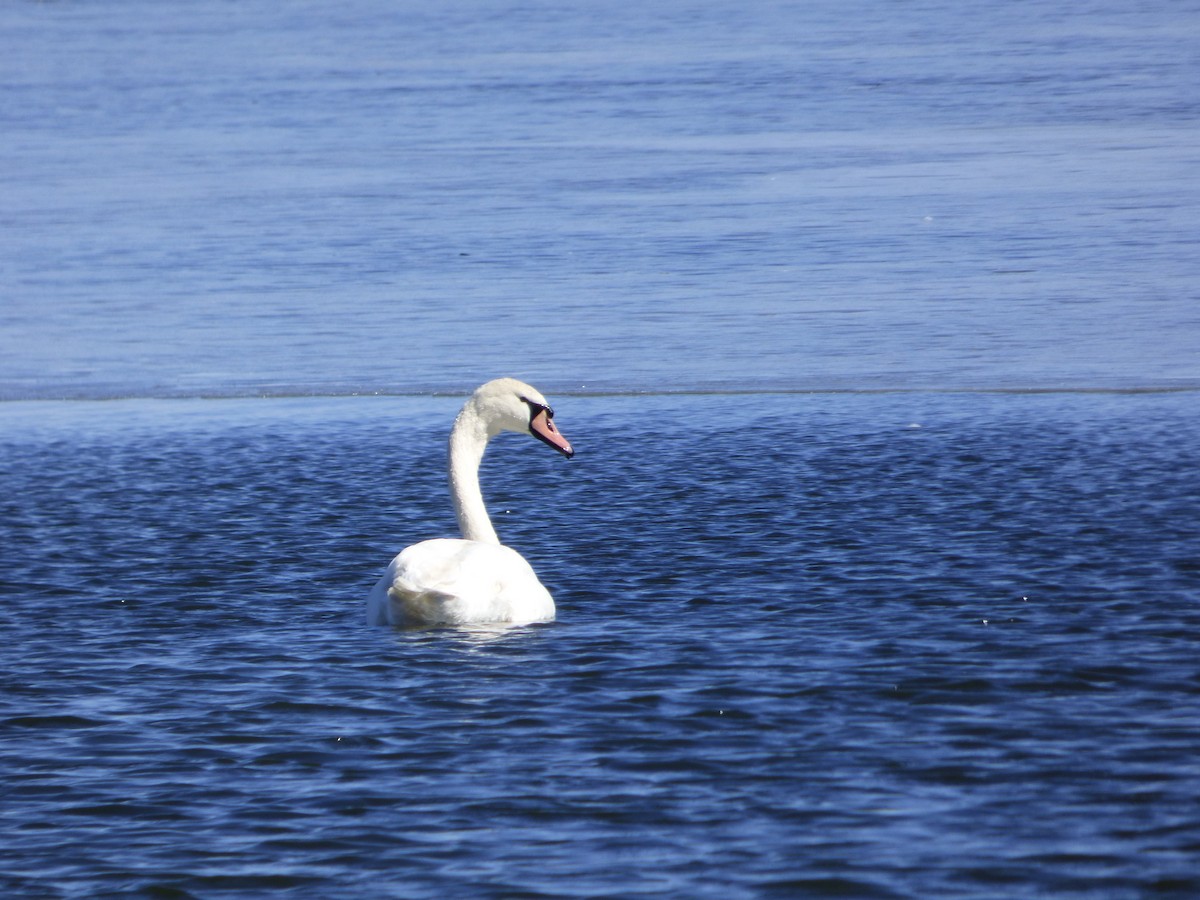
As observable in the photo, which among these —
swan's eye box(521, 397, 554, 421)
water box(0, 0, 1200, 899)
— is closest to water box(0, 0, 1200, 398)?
water box(0, 0, 1200, 899)

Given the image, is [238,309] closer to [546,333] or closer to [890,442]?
[546,333]

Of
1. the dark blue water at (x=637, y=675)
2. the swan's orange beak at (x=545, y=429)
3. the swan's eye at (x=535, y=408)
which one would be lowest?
the dark blue water at (x=637, y=675)

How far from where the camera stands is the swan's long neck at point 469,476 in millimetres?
9242

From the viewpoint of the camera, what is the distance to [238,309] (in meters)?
18.0

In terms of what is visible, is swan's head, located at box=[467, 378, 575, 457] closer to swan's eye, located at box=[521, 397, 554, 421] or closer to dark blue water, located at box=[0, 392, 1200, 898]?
swan's eye, located at box=[521, 397, 554, 421]

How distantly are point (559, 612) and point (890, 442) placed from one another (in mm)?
4600

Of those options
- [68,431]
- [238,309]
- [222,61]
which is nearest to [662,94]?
[222,61]

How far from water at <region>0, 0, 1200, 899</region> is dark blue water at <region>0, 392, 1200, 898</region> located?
0.08ft

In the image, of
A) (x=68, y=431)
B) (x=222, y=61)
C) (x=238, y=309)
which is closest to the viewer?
(x=68, y=431)

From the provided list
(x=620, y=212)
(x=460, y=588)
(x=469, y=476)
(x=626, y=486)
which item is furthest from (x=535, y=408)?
(x=620, y=212)

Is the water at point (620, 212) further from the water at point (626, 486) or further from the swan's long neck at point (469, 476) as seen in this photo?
the swan's long neck at point (469, 476)

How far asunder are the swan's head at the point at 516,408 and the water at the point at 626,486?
0.68 metres

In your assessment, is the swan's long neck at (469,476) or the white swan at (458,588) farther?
the swan's long neck at (469,476)

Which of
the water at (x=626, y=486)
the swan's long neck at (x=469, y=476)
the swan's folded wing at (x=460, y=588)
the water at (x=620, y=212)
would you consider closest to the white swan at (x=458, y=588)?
the swan's folded wing at (x=460, y=588)
